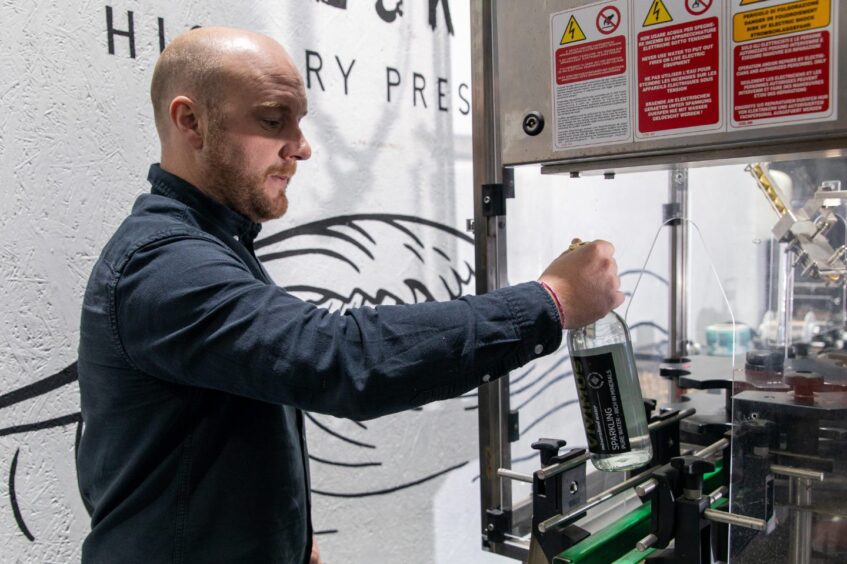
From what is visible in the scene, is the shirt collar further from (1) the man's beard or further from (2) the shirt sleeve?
(2) the shirt sleeve

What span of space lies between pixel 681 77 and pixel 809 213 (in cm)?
65

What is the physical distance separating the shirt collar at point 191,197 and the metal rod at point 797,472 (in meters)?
0.84

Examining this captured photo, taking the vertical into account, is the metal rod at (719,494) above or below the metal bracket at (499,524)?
above

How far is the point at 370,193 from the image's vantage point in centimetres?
176

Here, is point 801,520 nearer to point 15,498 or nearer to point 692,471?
point 692,471

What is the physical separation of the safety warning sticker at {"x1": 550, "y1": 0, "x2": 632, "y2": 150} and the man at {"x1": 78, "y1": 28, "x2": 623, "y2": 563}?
18cm

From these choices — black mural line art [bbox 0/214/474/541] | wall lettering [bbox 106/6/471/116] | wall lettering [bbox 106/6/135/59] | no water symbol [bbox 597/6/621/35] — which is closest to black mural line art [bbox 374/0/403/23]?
wall lettering [bbox 106/6/471/116]

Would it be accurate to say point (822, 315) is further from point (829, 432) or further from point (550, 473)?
point (550, 473)

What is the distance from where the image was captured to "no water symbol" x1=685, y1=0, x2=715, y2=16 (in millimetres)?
803

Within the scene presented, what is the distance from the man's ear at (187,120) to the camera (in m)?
0.95

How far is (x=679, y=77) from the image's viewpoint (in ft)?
2.75

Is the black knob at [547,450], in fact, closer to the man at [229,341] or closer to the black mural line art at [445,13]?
the man at [229,341]

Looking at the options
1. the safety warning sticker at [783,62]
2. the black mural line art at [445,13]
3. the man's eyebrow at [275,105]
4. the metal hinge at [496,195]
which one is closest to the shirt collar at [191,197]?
the man's eyebrow at [275,105]

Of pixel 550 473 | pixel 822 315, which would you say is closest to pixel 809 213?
pixel 822 315
